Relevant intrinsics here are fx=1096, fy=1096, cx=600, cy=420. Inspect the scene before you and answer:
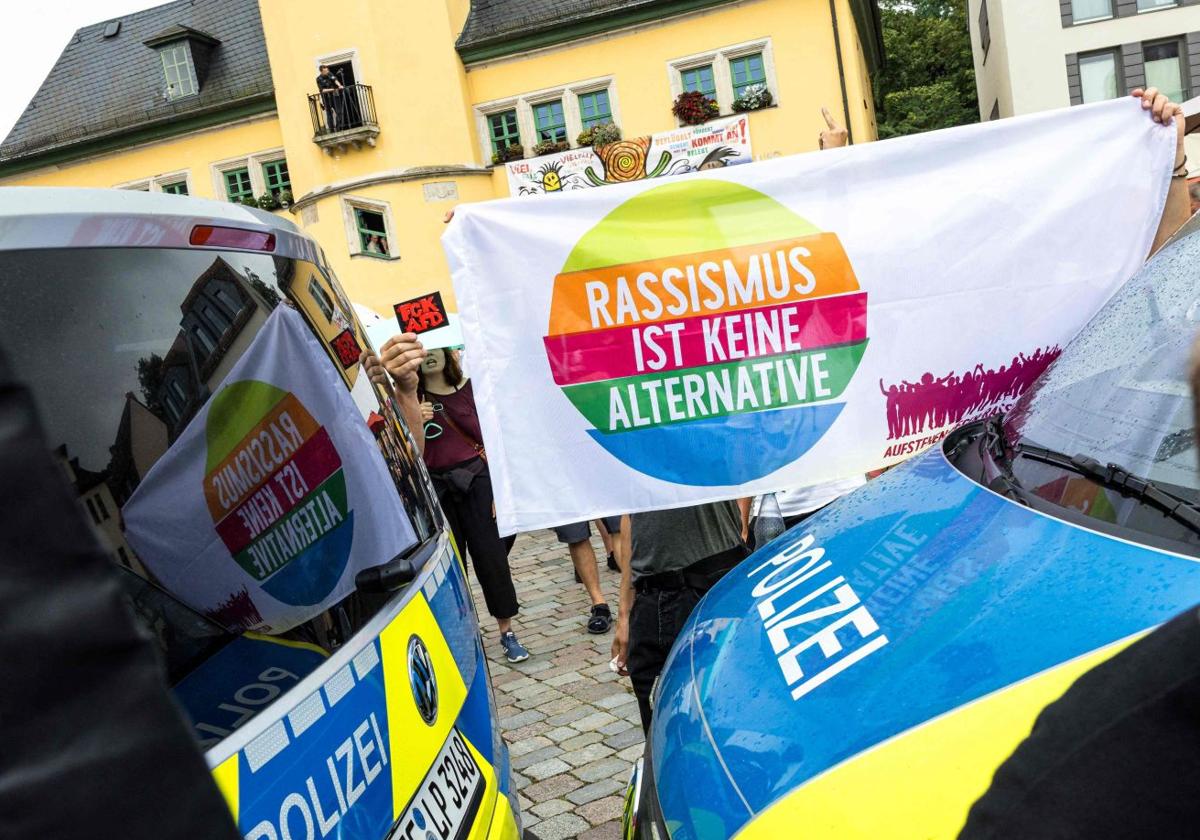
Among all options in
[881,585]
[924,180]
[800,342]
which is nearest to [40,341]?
[881,585]

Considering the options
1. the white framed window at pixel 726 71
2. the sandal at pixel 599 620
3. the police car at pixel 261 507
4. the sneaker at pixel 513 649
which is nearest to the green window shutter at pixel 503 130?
the white framed window at pixel 726 71

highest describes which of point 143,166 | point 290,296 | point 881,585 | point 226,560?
point 143,166

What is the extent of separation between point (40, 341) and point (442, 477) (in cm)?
450

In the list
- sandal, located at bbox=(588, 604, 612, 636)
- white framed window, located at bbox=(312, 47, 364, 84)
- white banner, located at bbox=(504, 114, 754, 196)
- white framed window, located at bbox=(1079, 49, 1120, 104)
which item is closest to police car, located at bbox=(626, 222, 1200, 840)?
sandal, located at bbox=(588, 604, 612, 636)

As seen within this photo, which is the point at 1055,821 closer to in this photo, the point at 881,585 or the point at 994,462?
the point at 881,585

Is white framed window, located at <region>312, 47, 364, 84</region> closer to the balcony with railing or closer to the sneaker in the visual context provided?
the balcony with railing

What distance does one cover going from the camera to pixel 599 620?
6805mm

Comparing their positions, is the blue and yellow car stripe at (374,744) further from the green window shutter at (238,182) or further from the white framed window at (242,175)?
the green window shutter at (238,182)

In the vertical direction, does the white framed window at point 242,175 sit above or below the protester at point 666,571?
above

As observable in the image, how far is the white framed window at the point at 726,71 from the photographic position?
2641 cm

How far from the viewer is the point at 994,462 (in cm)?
256

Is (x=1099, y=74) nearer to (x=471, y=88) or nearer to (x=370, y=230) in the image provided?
(x=471, y=88)

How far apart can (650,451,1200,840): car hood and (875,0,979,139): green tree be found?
52308 millimetres

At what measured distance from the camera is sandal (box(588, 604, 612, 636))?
22.2ft
